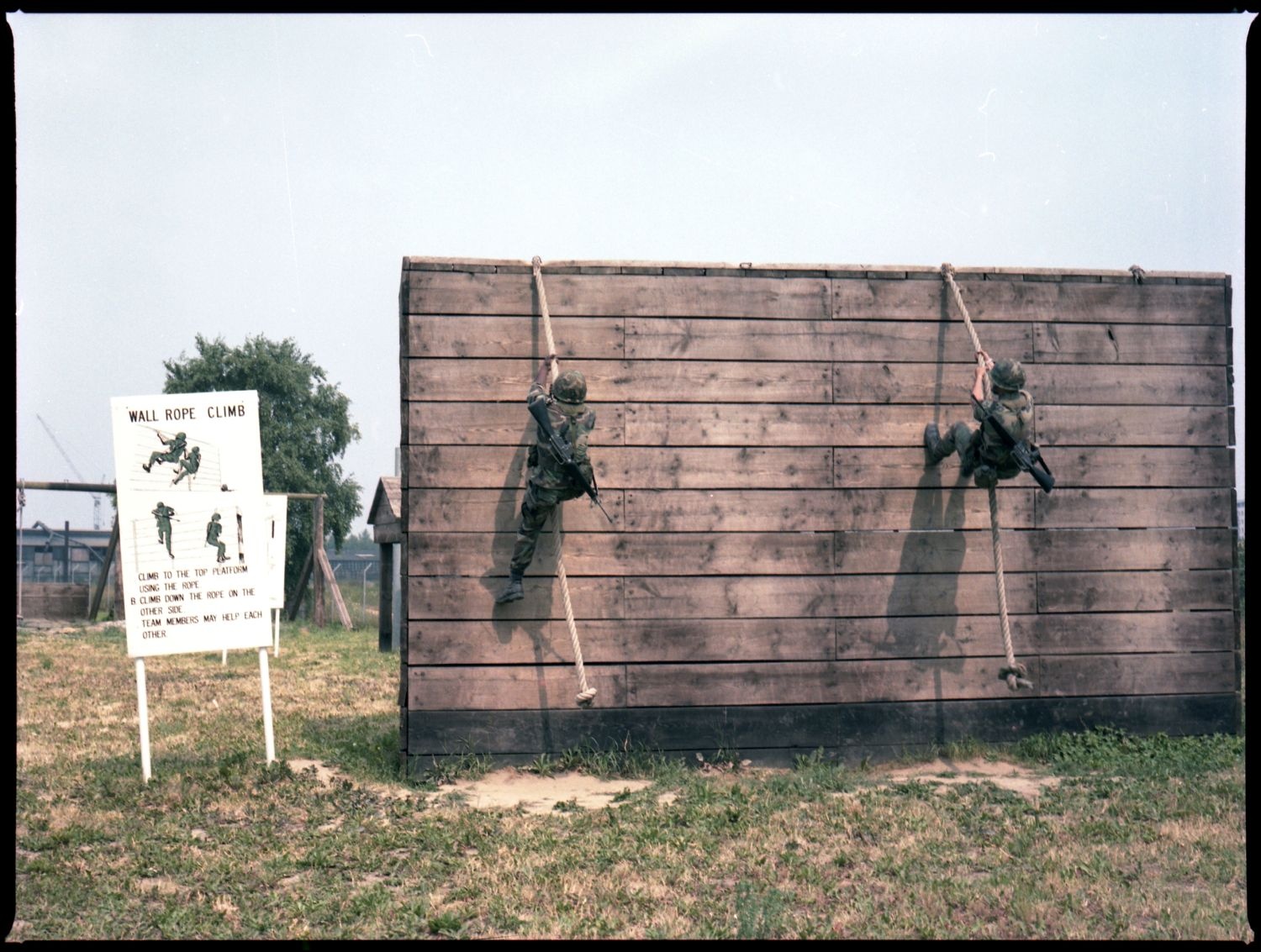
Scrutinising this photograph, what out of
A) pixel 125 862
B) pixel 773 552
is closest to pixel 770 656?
pixel 773 552

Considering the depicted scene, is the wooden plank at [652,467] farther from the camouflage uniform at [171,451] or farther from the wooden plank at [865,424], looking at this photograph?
the camouflage uniform at [171,451]

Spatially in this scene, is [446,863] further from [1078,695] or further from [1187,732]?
[1187,732]

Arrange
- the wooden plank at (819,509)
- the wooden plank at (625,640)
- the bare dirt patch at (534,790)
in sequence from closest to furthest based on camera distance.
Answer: the bare dirt patch at (534,790), the wooden plank at (625,640), the wooden plank at (819,509)

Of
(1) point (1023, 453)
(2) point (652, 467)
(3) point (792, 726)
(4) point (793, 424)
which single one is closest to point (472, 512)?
(2) point (652, 467)

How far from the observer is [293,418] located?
3075cm

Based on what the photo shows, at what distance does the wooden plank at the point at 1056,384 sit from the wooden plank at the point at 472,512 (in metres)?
1.08

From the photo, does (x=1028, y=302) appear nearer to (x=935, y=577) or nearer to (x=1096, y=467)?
(x=1096, y=467)

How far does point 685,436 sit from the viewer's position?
7.85 meters

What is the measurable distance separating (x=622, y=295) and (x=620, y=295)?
19 mm

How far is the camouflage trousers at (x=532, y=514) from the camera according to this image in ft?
23.9

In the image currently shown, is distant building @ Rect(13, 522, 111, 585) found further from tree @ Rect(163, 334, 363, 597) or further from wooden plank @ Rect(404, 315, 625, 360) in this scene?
wooden plank @ Rect(404, 315, 625, 360)

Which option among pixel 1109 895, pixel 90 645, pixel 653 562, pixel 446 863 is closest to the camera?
pixel 1109 895

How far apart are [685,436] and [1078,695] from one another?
11.6 ft

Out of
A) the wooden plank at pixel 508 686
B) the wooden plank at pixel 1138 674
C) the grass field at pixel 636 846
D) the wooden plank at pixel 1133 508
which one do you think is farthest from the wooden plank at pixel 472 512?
the wooden plank at pixel 1138 674
